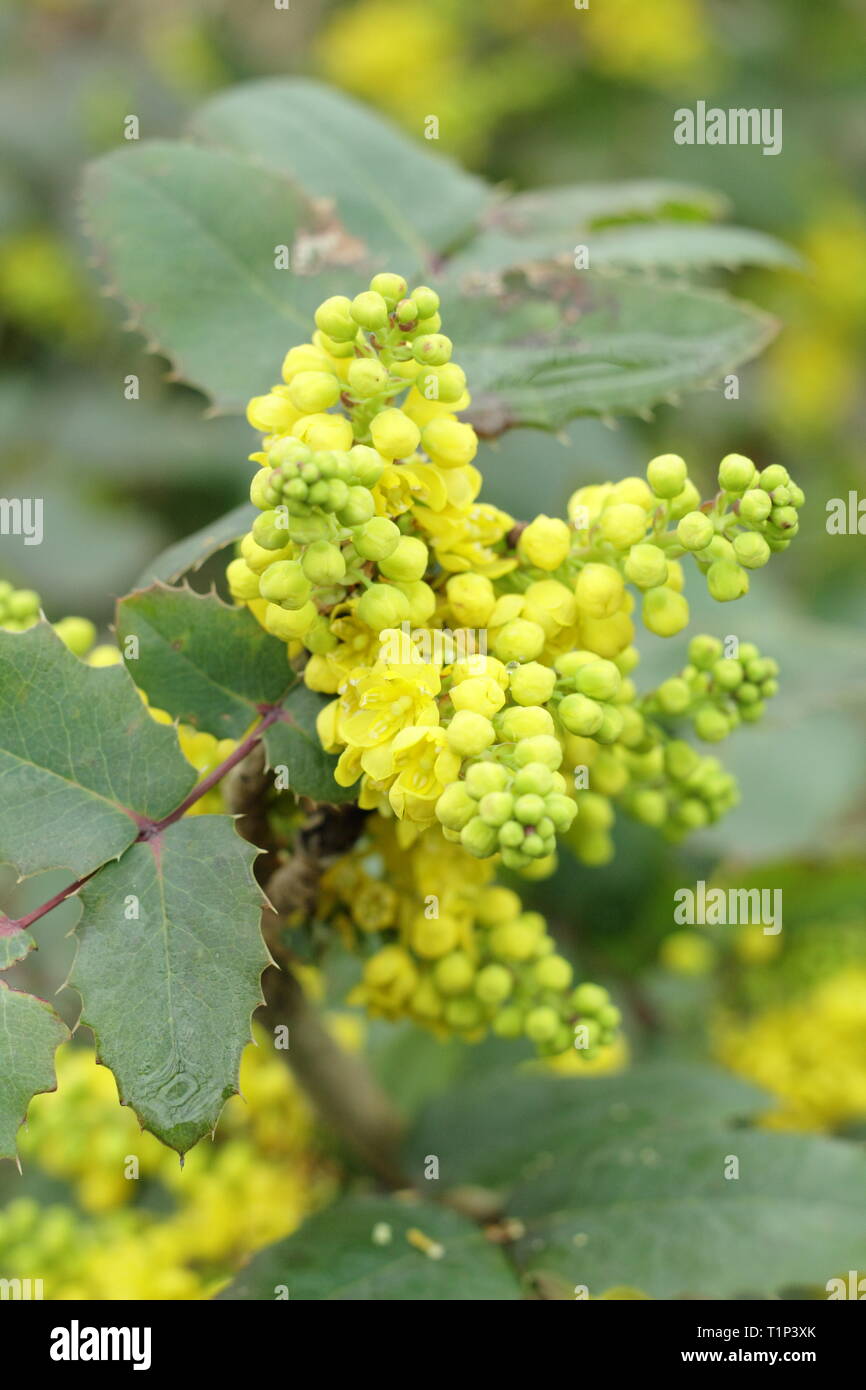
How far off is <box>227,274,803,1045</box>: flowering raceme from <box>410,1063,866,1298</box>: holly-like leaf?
58 centimetres

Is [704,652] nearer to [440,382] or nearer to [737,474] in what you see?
[737,474]

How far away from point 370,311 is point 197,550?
29cm

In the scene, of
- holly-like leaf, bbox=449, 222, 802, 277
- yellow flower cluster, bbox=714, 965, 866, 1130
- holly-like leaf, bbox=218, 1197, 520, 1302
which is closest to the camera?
holly-like leaf, bbox=218, 1197, 520, 1302

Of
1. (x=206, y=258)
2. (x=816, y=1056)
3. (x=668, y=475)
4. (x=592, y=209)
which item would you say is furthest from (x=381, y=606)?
(x=816, y=1056)

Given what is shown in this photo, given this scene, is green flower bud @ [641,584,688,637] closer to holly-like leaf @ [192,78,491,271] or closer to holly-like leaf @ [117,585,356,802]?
holly-like leaf @ [117,585,356,802]

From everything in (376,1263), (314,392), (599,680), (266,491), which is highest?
(314,392)

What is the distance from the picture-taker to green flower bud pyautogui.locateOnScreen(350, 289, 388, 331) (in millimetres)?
887

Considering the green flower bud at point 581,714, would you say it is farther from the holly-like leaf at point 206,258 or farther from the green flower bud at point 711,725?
the holly-like leaf at point 206,258

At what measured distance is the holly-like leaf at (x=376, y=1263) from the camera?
1257 millimetres

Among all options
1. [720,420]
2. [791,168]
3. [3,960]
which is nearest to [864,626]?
[720,420]

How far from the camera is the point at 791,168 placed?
11.7 feet

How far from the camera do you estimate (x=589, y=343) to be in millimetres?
1248

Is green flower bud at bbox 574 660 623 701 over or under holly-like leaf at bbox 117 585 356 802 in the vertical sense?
under

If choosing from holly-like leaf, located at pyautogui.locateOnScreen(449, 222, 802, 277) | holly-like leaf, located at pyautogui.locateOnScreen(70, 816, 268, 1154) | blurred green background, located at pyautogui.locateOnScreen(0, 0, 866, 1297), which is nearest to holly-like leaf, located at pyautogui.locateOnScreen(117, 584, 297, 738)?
holly-like leaf, located at pyautogui.locateOnScreen(70, 816, 268, 1154)
